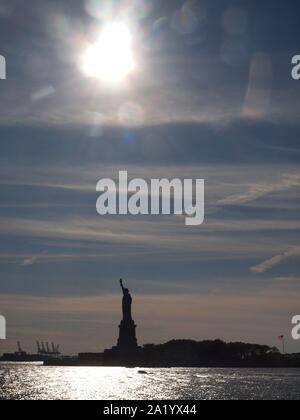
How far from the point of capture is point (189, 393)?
116812mm
